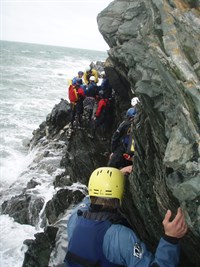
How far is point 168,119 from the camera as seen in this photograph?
4.02 metres

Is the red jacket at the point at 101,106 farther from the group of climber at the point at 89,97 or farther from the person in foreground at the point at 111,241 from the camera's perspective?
the person in foreground at the point at 111,241

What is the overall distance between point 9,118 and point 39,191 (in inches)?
640

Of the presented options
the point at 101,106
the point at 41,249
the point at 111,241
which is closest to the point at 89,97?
the point at 101,106

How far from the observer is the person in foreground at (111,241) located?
12.3 feet

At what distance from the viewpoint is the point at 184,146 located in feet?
11.4

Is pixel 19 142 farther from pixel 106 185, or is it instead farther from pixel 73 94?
pixel 106 185

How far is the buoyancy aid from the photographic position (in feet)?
13.1

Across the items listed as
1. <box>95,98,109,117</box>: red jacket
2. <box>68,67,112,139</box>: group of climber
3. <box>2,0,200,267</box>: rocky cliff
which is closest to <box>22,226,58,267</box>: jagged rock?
<box>2,0,200,267</box>: rocky cliff

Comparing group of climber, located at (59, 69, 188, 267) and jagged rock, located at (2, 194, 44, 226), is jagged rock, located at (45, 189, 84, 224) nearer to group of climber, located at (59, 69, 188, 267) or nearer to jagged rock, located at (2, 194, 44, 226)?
jagged rock, located at (2, 194, 44, 226)

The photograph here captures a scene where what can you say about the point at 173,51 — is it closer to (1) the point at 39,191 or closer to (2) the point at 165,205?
(2) the point at 165,205

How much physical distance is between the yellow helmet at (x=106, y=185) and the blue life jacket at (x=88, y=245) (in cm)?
52

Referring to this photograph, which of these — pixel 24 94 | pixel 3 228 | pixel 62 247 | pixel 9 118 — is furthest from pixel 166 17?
pixel 24 94

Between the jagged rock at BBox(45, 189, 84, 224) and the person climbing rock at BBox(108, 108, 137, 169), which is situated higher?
the person climbing rock at BBox(108, 108, 137, 169)

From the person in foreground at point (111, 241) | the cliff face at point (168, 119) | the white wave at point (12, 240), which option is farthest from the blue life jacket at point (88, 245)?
the white wave at point (12, 240)
